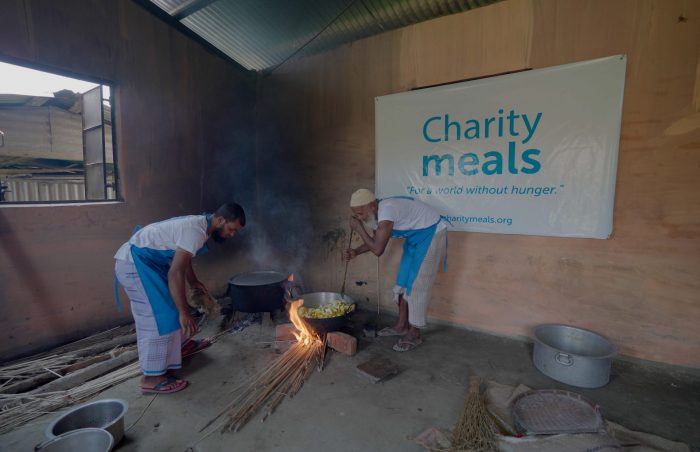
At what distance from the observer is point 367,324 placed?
14.0 ft

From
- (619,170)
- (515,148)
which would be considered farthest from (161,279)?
(619,170)

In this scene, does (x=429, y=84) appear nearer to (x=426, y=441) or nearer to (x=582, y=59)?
(x=582, y=59)

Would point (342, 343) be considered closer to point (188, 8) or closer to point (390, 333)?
point (390, 333)

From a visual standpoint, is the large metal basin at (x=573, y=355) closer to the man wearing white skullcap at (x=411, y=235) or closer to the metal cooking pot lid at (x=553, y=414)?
the metal cooking pot lid at (x=553, y=414)

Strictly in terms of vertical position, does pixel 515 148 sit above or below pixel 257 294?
above

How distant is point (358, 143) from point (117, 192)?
288 centimetres

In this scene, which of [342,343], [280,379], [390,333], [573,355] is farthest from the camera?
[390,333]

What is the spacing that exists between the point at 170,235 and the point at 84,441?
1.40m

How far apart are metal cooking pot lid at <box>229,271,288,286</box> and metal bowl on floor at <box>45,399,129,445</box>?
64.2 inches

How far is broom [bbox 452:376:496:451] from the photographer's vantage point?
2.23m

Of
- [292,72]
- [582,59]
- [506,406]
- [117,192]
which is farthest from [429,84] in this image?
[117,192]

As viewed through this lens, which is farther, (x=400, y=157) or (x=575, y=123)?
(x=400, y=157)

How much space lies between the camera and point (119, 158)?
3.80m

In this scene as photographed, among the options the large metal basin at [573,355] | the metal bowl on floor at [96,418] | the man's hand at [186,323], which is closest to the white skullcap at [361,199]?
the man's hand at [186,323]
